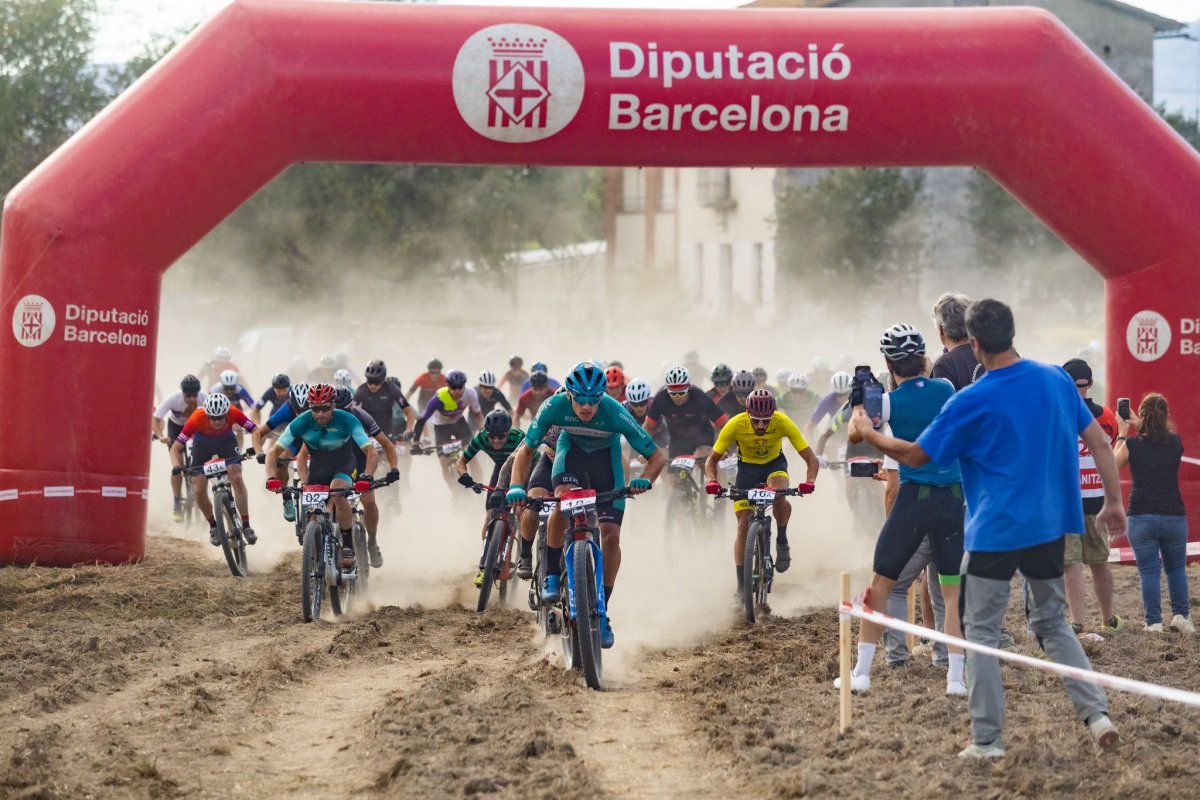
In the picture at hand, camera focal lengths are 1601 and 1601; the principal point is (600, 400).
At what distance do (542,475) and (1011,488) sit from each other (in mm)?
5043

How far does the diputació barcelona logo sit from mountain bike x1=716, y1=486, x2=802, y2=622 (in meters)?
4.28

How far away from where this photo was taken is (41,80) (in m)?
41.9

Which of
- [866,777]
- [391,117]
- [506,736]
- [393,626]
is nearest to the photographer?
[866,777]

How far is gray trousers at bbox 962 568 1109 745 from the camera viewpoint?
23.0 feet

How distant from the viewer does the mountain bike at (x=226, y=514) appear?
48.6ft

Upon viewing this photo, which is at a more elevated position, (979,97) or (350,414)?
(979,97)

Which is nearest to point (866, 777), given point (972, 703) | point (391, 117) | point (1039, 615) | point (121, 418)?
point (972, 703)

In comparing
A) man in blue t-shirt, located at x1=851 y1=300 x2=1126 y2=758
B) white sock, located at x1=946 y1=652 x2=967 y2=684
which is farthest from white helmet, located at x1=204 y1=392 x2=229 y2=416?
man in blue t-shirt, located at x1=851 y1=300 x2=1126 y2=758

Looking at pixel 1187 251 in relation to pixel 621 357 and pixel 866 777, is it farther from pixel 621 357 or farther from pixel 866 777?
pixel 621 357

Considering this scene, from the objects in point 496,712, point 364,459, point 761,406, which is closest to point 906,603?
point 496,712

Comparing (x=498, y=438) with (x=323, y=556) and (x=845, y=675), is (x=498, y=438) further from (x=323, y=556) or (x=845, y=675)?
(x=845, y=675)

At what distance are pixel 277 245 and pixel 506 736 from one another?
38725 mm

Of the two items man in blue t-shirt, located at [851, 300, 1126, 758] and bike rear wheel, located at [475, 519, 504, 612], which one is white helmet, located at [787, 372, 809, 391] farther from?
man in blue t-shirt, located at [851, 300, 1126, 758]

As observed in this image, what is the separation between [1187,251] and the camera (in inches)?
601
